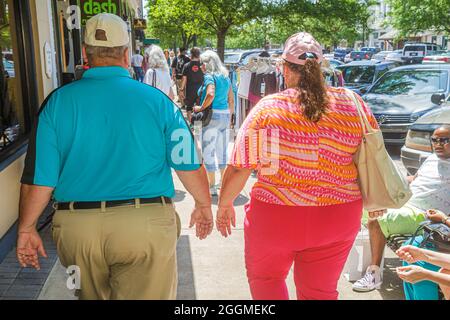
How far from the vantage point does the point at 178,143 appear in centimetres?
254

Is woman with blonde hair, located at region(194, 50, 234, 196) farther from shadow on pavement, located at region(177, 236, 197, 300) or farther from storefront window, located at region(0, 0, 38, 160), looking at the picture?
storefront window, located at region(0, 0, 38, 160)

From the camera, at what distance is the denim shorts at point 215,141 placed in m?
6.76

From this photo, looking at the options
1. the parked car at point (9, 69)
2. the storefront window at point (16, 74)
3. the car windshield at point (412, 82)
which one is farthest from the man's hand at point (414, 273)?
the car windshield at point (412, 82)

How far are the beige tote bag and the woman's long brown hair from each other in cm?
20

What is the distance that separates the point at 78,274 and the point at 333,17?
18062mm

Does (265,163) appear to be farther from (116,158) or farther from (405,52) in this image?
(405,52)

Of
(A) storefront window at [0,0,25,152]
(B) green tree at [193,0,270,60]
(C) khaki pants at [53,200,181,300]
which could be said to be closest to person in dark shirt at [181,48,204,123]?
(A) storefront window at [0,0,25,152]

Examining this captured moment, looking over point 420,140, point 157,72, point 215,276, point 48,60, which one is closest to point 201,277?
point 215,276

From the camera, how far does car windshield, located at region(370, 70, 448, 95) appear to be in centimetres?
1052

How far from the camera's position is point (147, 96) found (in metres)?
2.47

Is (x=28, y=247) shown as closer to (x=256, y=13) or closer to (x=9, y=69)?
(x=9, y=69)

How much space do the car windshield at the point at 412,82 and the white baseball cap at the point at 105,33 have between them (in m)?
8.96

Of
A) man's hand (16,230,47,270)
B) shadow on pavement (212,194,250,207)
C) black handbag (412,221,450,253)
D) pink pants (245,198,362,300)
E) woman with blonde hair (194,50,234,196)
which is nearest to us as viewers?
man's hand (16,230,47,270)
